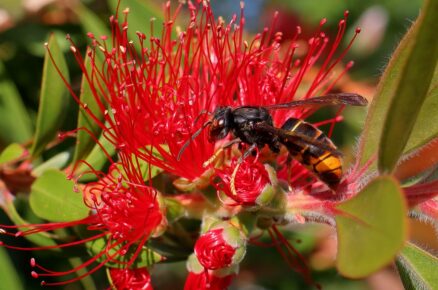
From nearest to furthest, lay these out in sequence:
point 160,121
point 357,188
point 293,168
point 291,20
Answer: point 357,188, point 160,121, point 293,168, point 291,20

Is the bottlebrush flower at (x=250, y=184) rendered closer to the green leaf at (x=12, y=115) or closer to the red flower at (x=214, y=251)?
the red flower at (x=214, y=251)

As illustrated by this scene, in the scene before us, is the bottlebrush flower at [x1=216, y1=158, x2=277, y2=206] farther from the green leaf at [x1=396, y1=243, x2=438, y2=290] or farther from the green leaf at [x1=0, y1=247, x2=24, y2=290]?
the green leaf at [x1=0, y1=247, x2=24, y2=290]

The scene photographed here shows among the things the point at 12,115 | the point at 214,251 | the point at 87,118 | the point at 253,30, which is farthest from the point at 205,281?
the point at 253,30

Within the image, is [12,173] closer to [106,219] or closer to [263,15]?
[106,219]

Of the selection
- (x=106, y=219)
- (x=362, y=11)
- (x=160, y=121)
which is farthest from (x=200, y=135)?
(x=362, y=11)

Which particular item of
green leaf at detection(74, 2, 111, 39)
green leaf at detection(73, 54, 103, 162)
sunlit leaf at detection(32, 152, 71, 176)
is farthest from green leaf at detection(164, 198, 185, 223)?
green leaf at detection(74, 2, 111, 39)

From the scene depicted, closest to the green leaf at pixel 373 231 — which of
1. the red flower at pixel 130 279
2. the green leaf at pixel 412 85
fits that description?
the green leaf at pixel 412 85

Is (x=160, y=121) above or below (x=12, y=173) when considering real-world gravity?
above
